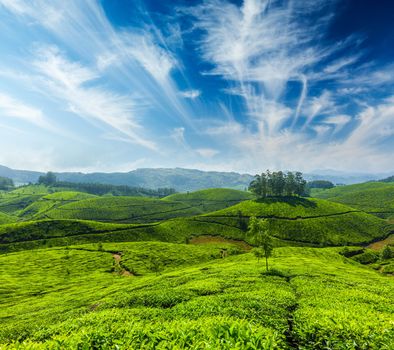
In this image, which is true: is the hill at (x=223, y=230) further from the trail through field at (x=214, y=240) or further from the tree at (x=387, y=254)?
the tree at (x=387, y=254)

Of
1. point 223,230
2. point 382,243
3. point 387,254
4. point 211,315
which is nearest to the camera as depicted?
point 211,315

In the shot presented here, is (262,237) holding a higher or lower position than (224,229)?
higher

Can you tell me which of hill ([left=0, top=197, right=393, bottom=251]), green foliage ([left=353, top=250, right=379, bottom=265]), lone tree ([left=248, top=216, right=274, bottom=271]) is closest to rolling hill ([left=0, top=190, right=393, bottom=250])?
hill ([left=0, top=197, right=393, bottom=251])

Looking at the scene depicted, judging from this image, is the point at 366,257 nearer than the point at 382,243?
Yes

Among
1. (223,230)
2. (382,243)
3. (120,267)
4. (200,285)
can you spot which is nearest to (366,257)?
(382,243)

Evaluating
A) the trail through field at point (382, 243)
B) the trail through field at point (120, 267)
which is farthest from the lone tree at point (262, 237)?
the trail through field at point (382, 243)

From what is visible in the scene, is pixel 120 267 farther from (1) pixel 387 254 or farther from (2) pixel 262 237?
(1) pixel 387 254

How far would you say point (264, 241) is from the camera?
59688mm

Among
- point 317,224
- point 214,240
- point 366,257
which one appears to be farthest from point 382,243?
point 214,240

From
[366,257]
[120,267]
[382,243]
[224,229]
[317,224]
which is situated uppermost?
[317,224]

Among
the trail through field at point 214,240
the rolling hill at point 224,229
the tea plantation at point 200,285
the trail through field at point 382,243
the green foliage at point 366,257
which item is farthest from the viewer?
the trail through field at point 214,240

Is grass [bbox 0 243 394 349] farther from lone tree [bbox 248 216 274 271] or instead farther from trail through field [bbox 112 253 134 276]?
trail through field [bbox 112 253 134 276]

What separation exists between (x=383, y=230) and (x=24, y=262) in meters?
232

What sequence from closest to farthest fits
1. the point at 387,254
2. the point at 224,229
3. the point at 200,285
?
the point at 200,285 → the point at 387,254 → the point at 224,229
